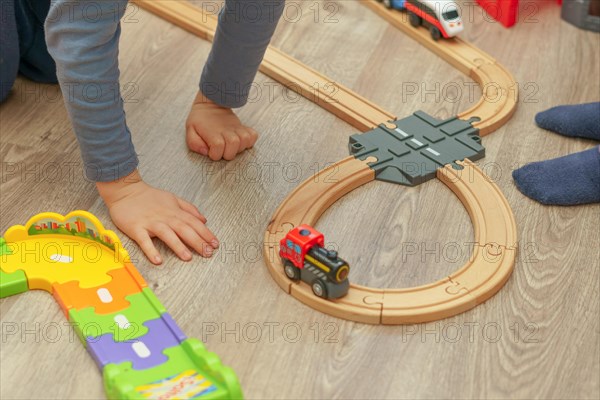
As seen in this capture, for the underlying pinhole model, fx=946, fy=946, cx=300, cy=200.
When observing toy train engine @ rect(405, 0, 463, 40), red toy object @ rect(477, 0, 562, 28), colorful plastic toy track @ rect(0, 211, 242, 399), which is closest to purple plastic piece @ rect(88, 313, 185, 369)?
colorful plastic toy track @ rect(0, 211, 242, 399)

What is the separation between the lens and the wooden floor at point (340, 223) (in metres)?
1.05

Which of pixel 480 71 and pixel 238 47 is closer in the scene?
pixel 238 47

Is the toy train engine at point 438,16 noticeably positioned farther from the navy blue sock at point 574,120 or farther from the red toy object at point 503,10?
the navy blue sock at point 574,120

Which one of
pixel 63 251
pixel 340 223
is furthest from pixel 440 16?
pixel 63 251

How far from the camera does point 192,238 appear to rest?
1.21 metres

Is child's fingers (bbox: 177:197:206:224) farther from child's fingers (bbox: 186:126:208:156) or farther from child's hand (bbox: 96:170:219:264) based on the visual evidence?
child's fingers (bbox: 186:126:208:156)

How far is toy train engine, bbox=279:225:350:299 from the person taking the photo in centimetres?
109

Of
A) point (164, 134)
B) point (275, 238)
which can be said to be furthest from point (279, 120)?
point (275, 238)

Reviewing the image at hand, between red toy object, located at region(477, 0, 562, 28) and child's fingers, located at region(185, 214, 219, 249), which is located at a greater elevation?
child's fingers, located at region(185, 214, 219, 249)

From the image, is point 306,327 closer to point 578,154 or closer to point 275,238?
point 275,238

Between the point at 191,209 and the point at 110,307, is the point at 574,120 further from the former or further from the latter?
the point at 110,307

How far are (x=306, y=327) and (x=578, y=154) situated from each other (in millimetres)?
506

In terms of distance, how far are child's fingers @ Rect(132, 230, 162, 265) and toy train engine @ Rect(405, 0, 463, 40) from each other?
2.29 feet

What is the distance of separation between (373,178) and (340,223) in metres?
0.11
